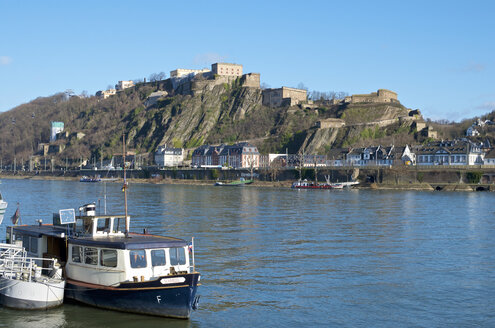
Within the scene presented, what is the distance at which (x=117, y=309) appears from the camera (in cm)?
2089

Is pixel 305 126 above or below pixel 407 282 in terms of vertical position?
above

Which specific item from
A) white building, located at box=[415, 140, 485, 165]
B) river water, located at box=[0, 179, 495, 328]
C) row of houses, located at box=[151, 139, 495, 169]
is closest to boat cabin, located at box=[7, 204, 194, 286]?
river water, located at box=[0, 179, 495, 328]

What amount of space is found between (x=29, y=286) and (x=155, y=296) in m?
5.28

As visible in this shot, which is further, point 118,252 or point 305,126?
point 305,126

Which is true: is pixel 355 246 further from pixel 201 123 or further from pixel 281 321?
pixel 201 123

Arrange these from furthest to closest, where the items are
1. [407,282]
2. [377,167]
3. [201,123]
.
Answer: [201,123]
[377,167]
[407,282]

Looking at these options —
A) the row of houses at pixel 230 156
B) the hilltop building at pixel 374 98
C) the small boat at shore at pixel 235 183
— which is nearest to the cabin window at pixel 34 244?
the small boat at shore at pixel 235 183

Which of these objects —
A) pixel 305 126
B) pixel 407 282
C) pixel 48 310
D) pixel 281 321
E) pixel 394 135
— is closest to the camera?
pixel 281 321

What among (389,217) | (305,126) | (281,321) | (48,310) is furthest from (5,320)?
(305,126)

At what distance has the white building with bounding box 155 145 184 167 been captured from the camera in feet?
559

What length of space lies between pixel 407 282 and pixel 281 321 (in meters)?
8.05

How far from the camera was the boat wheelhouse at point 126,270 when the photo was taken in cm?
1989

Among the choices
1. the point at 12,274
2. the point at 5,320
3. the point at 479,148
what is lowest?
the point at 5,320

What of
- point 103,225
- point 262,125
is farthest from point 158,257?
point 262,125
